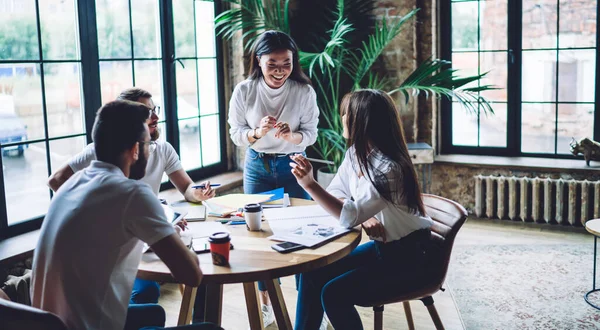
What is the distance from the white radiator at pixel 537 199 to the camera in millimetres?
4910

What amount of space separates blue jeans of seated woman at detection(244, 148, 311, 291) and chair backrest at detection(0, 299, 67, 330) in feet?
5.60

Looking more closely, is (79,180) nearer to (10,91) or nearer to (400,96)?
(10,91)

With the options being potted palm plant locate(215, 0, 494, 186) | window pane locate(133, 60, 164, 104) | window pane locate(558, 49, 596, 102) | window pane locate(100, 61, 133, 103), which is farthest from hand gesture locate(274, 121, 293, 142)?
window pane locate(558, 49, 596, 102)

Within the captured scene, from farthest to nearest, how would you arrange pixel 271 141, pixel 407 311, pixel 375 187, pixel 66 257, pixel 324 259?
pixel 271 141
pixel 407 311
pixel 375 187
pixel 324 259
pixel 66 257

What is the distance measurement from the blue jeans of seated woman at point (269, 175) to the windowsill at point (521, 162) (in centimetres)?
251

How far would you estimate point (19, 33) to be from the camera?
3281mm

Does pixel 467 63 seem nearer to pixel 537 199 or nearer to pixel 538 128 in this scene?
pixel 538 128

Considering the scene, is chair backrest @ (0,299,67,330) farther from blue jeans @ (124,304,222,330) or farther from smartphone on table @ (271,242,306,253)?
smartphone on table @ (271,242,306,253)

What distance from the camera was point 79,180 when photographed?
172 centimetres

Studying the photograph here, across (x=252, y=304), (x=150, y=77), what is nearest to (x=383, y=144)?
(x=252, y=304)

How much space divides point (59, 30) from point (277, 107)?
52.6 inches

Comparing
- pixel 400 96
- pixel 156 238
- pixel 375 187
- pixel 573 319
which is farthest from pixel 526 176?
pixel 156 238

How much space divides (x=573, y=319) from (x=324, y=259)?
1820mm

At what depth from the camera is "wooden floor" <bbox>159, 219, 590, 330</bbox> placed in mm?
3283
